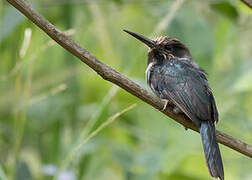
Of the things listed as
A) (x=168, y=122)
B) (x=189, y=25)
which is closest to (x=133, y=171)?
(x=168, y=122)

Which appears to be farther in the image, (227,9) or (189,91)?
(227,9)

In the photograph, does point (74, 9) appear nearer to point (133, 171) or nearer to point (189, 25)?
point (189, 25)

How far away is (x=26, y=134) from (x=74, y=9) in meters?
0.95

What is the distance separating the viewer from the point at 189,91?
4074mm

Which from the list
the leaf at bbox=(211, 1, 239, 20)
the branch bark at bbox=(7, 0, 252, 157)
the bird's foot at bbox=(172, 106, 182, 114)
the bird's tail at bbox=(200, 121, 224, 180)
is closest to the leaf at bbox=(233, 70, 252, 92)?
the leaf at bbox=(211, 1, 239, 20)

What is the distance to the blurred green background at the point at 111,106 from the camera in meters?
4.64

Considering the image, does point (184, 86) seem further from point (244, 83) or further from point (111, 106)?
point (111, 106)

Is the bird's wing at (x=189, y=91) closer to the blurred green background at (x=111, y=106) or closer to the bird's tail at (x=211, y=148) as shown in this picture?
the bird's tail at (x=211, y=148)

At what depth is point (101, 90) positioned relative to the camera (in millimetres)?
5574

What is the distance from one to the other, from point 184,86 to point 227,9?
33.1 inches

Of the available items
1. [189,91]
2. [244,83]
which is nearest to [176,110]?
[189,91]

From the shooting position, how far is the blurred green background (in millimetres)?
4641

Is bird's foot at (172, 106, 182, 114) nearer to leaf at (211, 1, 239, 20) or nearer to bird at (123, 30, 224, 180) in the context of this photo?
bird at (123, 30, 224, 180)

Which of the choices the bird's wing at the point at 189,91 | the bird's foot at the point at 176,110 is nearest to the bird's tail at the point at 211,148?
the bird's wing at the point at 189,91
